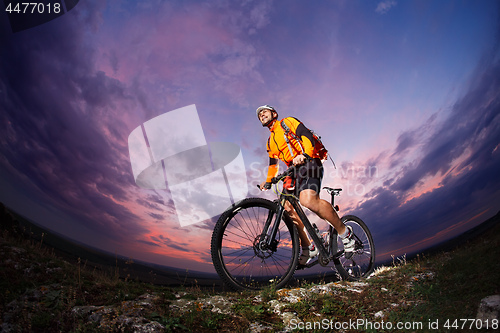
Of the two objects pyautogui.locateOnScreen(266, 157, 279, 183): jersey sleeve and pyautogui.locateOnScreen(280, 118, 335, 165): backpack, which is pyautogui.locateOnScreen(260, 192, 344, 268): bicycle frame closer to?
pyautogui.locateOnScreen(266, 157, 279, 183): jersey sleeve

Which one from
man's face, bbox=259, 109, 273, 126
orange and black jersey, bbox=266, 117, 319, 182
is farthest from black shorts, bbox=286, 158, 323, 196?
man's face, bbox=259, 109, 273, 126

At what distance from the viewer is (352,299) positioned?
389 centimetres

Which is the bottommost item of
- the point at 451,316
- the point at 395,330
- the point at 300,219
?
the point at 395,330

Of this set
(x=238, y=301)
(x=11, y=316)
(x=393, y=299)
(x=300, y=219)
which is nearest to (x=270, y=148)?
(x=300, y=219)

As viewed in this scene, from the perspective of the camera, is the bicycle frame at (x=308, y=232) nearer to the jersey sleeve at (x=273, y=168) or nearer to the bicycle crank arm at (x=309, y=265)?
the bicycle crank arm at (x=309, y=265)

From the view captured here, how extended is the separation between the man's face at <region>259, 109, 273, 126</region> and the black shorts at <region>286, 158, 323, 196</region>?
1237 millimetres

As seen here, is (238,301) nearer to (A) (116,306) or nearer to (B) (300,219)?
(A) (116,306)

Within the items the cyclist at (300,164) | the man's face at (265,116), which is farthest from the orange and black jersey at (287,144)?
the man's face at (265,116)

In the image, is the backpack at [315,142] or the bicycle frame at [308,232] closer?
the bicycle frame at [308,232]

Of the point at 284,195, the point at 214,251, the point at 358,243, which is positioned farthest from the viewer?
the point at 358,243

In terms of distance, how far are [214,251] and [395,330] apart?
9.35ft

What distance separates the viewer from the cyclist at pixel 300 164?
16.2 feet

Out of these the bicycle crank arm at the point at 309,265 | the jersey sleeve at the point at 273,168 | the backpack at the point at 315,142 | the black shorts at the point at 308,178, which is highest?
the backpack at the point at 315,142

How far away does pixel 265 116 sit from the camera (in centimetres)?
536
